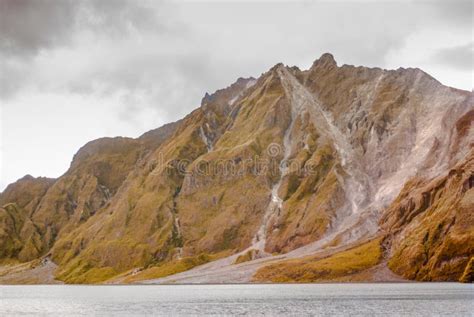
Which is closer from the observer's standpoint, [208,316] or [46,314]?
[208,316]

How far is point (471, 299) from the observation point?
11206cm

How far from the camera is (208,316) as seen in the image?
94375 millimetres

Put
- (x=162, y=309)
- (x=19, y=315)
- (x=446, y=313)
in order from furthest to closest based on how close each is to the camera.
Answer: (x=162, y=309) < (x=19, y=315) < (x=446, y=313)

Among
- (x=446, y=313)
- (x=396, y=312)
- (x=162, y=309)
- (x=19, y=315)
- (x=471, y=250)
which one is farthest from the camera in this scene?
(x=471, y=250)

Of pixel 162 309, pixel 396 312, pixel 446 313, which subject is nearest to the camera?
pixel 446 313

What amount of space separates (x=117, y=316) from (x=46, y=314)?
14.4 metres

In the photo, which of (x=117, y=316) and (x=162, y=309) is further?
(x=162, y=309)

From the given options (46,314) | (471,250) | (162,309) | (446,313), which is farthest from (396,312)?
(471,250)

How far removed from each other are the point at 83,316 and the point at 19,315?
10.2 metres

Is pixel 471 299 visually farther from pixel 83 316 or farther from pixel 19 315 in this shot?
pixel 19 315

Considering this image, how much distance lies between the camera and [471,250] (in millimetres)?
199500

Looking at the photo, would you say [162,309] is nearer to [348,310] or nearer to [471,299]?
[348,310]

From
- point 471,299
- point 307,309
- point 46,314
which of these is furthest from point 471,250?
point 46,314

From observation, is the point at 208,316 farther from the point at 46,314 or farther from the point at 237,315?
the point at 46,314
